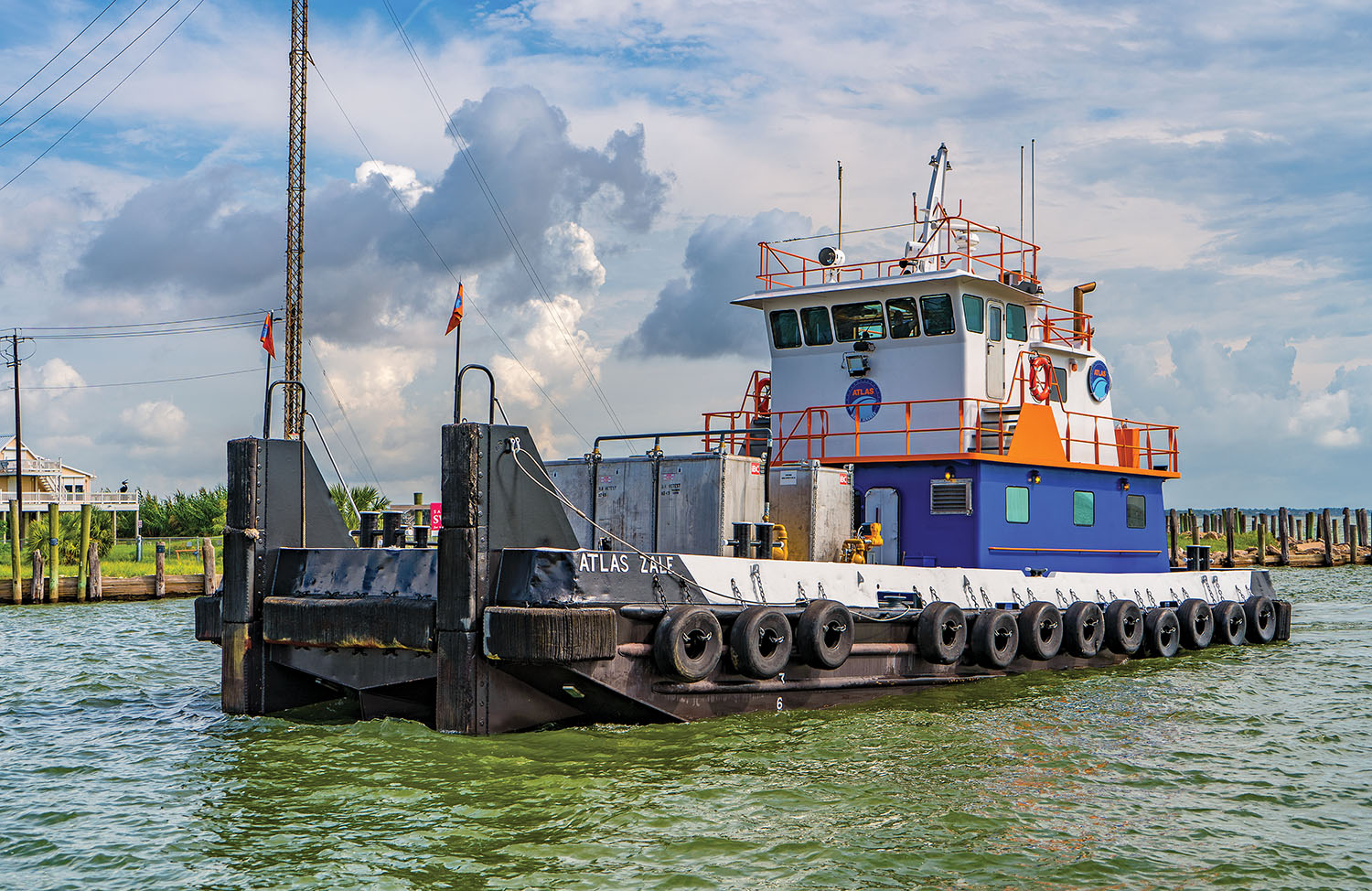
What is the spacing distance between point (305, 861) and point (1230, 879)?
212 inches

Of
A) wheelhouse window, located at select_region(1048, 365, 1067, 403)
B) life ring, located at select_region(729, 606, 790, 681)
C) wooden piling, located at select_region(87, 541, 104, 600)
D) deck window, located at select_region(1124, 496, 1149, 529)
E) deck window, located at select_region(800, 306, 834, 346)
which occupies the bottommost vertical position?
wooden piling, located at select_region(87, 541, 104, 600)

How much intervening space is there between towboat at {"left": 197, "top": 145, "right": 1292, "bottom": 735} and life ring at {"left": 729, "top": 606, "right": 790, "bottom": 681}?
2 cm

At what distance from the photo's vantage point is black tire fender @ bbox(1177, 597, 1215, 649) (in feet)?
51.3

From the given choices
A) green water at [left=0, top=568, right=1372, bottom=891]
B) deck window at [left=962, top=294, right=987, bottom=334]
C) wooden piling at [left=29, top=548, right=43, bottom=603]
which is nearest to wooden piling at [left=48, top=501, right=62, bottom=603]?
wooden piling at [left=29, top=548, right=43, bottom=603]

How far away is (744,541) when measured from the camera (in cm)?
1093

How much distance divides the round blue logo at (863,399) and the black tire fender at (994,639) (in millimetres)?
3119

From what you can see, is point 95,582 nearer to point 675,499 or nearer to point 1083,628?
point 675,499

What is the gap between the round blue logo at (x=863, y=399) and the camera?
47.4 feet

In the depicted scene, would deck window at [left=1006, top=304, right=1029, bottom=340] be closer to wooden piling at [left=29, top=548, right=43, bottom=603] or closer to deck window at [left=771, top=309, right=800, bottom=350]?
deck window at [left=771, top=309, right=800, bottom=350]

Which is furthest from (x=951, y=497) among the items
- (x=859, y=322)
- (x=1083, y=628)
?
(x=859, y=322)

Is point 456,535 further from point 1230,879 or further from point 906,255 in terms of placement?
point 906,255

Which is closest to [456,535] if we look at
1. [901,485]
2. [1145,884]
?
[1145,884]

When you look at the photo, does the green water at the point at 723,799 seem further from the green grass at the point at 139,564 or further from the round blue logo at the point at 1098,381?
the green grass at the point at 139,564

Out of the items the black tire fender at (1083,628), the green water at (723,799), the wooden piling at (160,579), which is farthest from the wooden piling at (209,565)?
the black tire fender at (1083,628)
